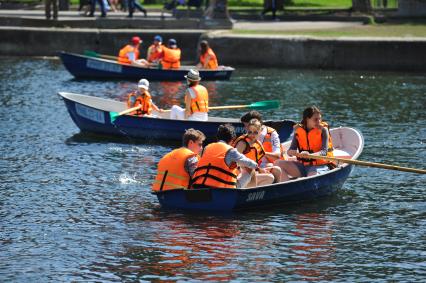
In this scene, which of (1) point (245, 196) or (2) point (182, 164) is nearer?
(2) point (182, 164)

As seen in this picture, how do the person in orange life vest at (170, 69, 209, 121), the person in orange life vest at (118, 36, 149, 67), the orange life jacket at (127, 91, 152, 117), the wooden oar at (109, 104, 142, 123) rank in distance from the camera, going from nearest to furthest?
1. the person in orange life vest at (170, 69, 209, 121)
2. the wooden oar at (109, 104, 142, 123)
3. the orange life jacket at (127, 91, 152, 117)
4. the person in orange life vest at (118, 36, 149, 67)

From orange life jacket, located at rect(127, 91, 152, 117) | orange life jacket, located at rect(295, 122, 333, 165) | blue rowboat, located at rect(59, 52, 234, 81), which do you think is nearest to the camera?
orange life jacket, located at rect(295, 122, 333, 165)

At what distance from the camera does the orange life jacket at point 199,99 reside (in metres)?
24.5

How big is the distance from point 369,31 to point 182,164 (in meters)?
26.2

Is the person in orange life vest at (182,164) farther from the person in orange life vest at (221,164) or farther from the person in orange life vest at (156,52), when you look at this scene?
the person in orange life vest at (156,52)

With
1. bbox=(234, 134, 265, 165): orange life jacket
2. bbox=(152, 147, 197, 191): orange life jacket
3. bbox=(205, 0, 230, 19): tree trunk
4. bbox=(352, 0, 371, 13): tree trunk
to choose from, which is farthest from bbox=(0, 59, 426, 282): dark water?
bbox=(352, 0, 371, 13): tree trunk

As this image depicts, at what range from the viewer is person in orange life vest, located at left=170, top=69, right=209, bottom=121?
24217 mm

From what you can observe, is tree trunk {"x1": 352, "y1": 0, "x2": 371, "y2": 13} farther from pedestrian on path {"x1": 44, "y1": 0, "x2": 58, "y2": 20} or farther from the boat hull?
the boat hull

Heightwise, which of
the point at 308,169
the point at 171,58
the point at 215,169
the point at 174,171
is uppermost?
the point at 215,169

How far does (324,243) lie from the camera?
17.1 m

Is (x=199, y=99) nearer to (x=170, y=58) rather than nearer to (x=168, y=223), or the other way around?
(x=168, y=223)

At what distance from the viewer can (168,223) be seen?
18062 mm

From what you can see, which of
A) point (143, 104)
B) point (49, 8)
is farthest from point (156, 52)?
point (143, 104)

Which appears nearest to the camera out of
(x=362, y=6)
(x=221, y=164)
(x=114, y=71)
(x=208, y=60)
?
(x=221, y=164)
